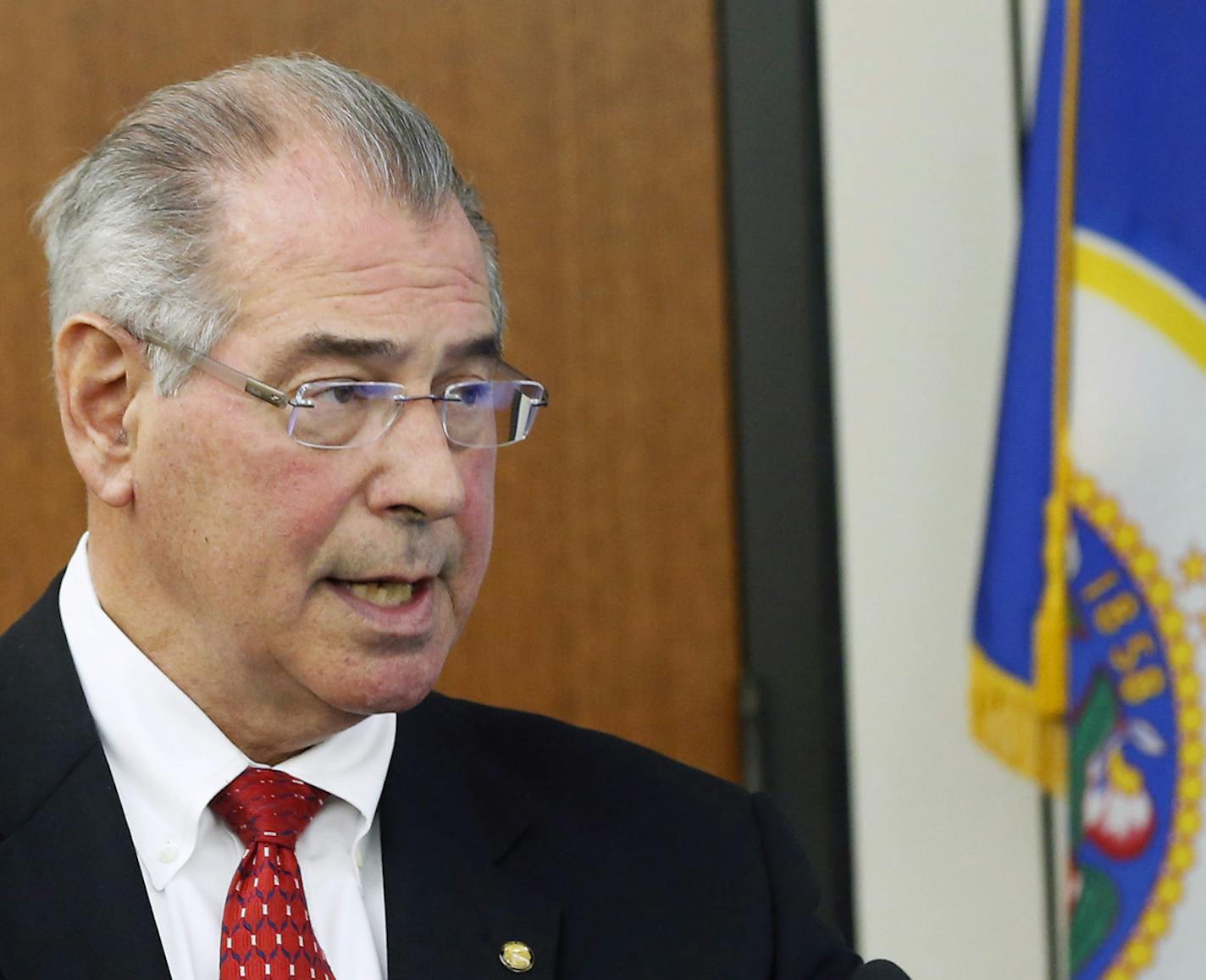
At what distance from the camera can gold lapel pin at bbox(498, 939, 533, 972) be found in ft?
4.83

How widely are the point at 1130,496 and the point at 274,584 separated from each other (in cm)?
118

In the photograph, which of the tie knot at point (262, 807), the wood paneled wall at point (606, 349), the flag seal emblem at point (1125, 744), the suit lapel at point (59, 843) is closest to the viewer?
the suit lapel at point (59, 843)

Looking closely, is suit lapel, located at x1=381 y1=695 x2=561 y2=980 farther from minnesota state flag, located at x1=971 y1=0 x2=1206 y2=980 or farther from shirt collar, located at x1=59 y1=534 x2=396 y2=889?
minnesota state flag, located at x1=971 y1=0 x2=1206 y2=980

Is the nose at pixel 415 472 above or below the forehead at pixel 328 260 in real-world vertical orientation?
below

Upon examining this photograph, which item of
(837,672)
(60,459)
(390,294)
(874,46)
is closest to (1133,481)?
(837,672)

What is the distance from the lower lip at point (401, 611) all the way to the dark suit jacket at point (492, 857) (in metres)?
0.24

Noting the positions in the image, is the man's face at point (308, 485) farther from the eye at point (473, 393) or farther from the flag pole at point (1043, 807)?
the flag pole at point (1043, 807)

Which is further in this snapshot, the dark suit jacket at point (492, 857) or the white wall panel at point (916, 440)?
the white wall panel at point (916, 440)

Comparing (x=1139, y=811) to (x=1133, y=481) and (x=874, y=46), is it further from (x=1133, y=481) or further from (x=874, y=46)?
(x=874, y=46)

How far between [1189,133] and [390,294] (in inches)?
46.6

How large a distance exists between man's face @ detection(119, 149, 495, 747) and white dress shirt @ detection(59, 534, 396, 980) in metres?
0.06

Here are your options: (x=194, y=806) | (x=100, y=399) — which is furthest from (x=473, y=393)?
(x=194, y=806)

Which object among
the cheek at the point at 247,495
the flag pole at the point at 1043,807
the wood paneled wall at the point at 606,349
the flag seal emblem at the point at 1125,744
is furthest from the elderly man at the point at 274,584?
the flag pole at the point at 1043,807

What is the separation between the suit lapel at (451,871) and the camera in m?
1.46
